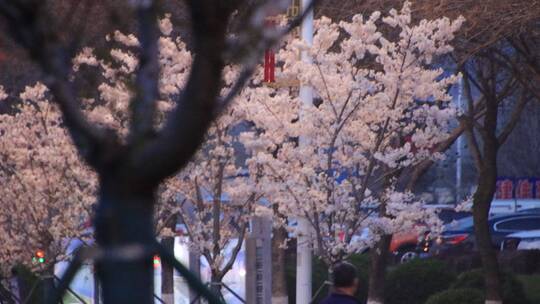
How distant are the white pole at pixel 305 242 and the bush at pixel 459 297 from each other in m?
3.84

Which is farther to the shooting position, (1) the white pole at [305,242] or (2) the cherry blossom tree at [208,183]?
(2) the cherry blossom tree at [208,183]

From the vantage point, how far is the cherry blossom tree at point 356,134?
505 inches

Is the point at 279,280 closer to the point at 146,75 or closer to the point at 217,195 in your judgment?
the point at 217,195

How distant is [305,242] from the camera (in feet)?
44.1

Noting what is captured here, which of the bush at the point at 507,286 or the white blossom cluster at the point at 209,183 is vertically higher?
the white blossom cluster at the point at 209,183

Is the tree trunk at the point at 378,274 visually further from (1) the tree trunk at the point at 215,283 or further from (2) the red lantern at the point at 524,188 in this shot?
(2) the red lantern at the point at 524,188

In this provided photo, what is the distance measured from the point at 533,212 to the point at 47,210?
23.4 metres

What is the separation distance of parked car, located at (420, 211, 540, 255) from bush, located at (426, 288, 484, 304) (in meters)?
12.9

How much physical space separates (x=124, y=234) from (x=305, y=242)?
31.1 feet

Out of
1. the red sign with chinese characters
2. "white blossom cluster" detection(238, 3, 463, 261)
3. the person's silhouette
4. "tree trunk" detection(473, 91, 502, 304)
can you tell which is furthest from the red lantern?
the person's silhouette

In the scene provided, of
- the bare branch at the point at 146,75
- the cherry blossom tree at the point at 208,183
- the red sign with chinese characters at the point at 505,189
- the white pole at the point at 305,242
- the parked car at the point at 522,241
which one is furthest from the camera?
the red sign with chinese characters at the point at 505,189

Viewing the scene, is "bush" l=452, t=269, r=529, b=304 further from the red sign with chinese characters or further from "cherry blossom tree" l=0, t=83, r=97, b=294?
the red sign with chinese characters

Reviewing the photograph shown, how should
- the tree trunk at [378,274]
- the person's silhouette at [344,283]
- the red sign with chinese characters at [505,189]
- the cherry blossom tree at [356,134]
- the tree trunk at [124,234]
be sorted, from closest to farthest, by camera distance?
the tree trunk at [124,234] → the person's silhouette at [344,283] → the cherry blossom tree at [356,134] → the tree trunk at [378,274] → the red sign with chinese characters at [505,189]

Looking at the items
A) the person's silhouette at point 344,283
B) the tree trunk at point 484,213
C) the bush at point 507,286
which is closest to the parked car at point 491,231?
the bush at point 507,286
